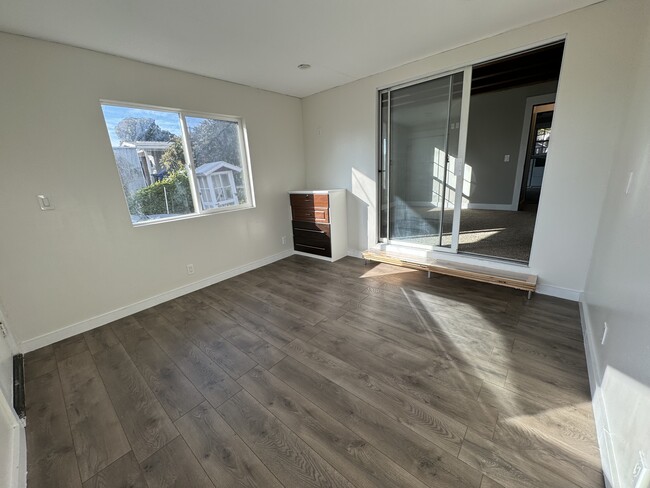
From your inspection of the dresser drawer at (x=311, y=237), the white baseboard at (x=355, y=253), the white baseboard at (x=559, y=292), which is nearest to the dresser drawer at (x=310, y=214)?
the dresser drawer at (x=311, y=237)

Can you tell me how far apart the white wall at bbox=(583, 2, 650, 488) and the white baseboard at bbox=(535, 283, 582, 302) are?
387mm

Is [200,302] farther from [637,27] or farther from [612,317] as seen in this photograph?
[637,27]

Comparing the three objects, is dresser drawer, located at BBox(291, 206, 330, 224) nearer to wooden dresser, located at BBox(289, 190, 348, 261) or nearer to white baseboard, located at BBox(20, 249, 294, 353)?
wooden dresser, located at BBox(289, 190, 348, 261)

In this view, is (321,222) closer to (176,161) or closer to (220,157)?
(220,157)

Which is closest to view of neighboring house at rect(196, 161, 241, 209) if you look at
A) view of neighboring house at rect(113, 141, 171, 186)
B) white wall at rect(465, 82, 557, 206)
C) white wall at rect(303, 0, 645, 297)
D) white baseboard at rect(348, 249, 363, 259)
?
view of neighboring house at rect(113, 141, 171, 186)

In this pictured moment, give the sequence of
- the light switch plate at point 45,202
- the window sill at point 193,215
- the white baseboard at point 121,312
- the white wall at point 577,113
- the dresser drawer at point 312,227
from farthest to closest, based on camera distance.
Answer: the dresser drawer at point 312,227, the window sill at point 193,215, the white baseboard at point 121,312, the light switch plate at point 45,202, the white wall at point 577,113

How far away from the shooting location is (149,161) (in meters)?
2.83

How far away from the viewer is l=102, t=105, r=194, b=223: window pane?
103 inches

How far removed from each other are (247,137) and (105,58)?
1551 millimetres

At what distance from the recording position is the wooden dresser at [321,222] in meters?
3.84

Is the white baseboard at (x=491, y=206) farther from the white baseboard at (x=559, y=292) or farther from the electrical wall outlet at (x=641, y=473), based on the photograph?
the electrical wall outlet at (x=641, y=473)

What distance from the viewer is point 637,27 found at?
1.95m

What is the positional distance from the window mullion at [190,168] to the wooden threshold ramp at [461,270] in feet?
7.62

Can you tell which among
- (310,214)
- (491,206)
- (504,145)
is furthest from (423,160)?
(491,206)
